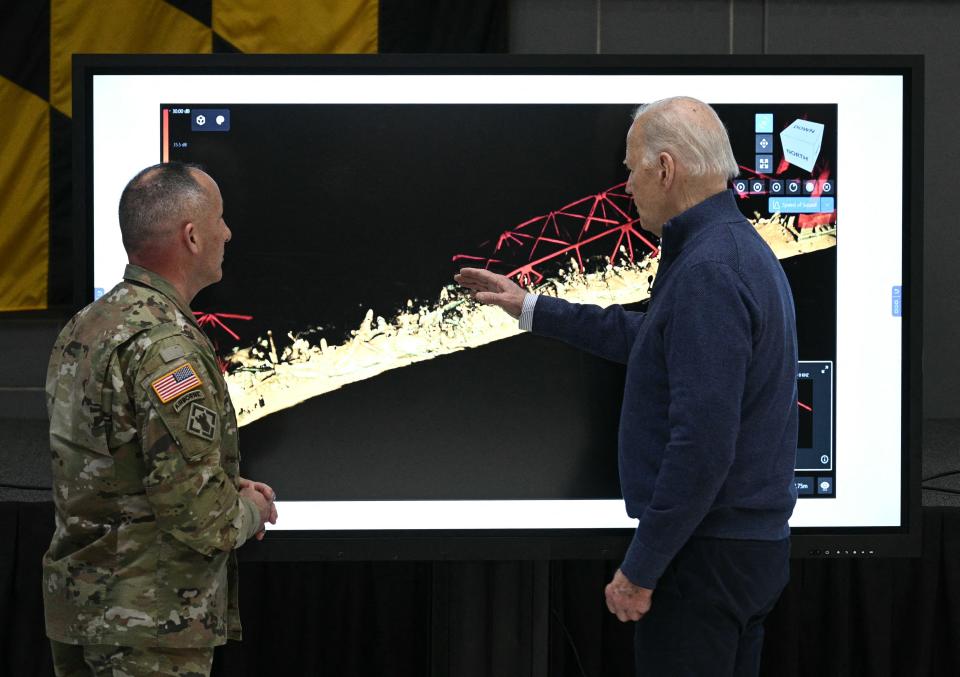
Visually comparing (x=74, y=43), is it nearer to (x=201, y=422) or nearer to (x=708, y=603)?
(x=201, y=422)

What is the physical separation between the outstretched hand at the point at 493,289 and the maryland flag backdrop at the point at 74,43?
63.8 inches

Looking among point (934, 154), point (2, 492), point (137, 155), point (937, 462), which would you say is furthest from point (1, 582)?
point (934, 154)

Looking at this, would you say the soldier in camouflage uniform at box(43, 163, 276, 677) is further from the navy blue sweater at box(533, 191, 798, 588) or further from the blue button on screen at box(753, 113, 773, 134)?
the blue button on screen at box(753, 113, 773, 134)

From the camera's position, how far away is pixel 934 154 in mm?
3463

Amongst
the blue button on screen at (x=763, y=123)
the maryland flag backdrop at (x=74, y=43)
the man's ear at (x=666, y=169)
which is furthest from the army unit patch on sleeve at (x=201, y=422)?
the maryland flag backdrop at (x=74, y=43)

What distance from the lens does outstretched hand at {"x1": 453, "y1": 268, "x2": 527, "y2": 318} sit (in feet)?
6.28

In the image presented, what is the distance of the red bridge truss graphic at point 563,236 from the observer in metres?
2.00

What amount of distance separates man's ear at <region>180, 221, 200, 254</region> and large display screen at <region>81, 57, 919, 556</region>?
436mm

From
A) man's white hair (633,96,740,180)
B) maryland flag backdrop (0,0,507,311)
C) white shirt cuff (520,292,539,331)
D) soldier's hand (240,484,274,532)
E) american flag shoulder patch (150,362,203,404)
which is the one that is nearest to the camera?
american flag shoulder patch (150,362,203,404)

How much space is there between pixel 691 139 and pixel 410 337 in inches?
29.9

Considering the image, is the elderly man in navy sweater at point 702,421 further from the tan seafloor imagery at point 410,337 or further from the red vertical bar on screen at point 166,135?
the red vertical bar on screen at point 166,135

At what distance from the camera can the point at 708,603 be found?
1474 mm

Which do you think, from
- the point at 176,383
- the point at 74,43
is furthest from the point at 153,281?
the point at 74,43

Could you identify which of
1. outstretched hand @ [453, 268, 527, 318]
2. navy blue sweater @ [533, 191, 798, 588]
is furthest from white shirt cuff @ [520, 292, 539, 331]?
navy blue sweater @ [533, 191, 798, 588]
